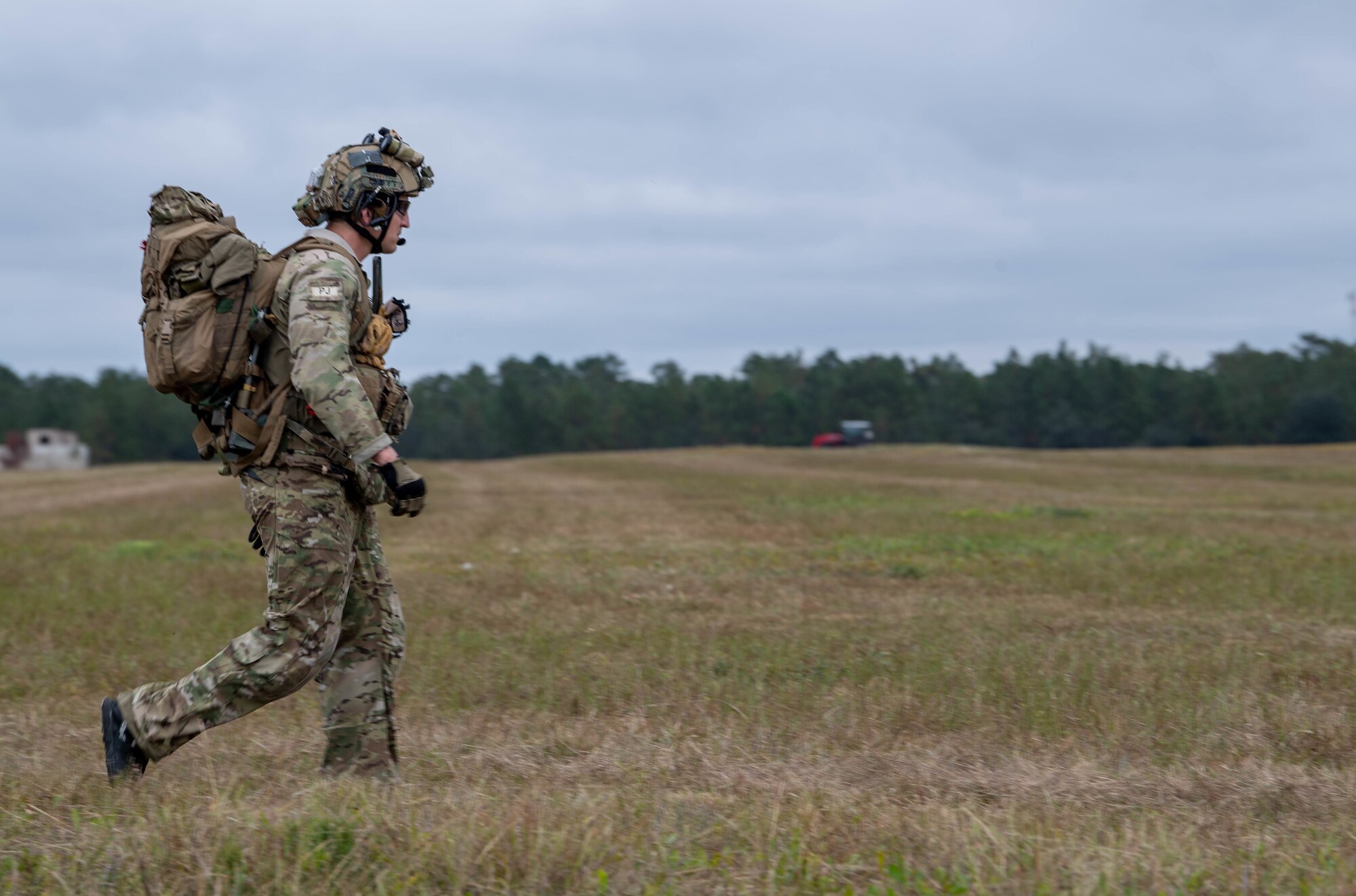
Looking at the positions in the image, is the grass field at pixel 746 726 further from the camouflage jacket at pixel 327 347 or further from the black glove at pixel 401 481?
the camouflage jacket at pixel 327 347

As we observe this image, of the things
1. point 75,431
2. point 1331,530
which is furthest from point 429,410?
point 1331,530

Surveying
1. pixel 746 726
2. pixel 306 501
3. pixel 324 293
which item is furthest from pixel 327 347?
pixel 746 726

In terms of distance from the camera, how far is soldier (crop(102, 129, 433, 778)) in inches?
169

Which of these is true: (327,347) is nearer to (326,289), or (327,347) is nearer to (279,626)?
(326,289)

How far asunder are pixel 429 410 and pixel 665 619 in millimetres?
119364

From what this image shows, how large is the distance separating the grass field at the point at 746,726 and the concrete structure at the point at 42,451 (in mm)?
80243

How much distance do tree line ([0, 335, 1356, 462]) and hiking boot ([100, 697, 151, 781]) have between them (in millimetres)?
A: 100909

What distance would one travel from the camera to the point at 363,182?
4668 mm

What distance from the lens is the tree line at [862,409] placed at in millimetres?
101688

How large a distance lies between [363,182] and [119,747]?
7.07 ft

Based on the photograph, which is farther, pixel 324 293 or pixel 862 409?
pixel 862 409

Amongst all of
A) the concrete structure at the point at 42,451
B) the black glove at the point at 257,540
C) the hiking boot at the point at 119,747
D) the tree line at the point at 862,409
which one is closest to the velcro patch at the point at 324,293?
the black glove at the point at 257,540

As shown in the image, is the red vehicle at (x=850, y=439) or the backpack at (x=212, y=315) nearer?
the backpack at (x=212, y=315)

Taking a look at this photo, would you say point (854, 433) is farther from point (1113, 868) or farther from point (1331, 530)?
point (1113, 868)
